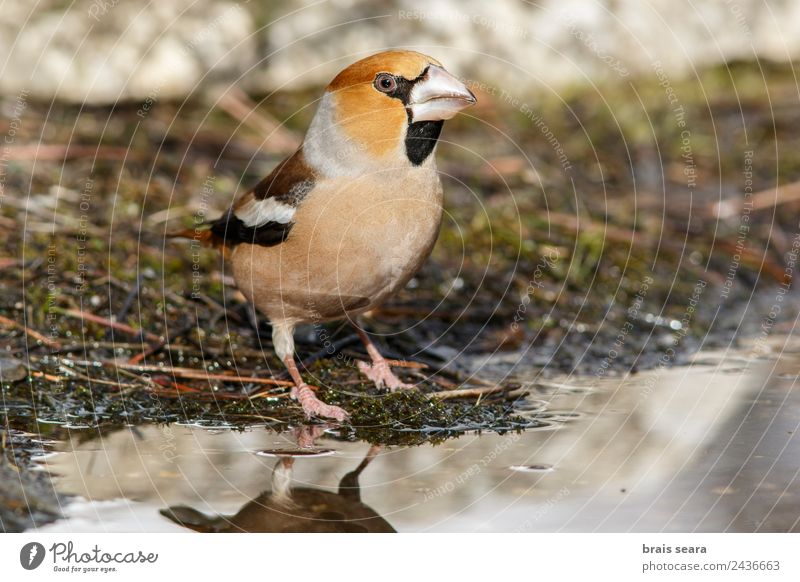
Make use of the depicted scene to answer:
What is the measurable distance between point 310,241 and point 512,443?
1.30 metres

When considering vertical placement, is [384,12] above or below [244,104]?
above

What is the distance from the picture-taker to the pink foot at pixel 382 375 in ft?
15.7

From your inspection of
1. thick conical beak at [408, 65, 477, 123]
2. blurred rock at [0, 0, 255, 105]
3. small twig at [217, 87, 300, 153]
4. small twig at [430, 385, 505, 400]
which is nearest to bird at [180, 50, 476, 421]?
thick conical beak at [408, 65, 477, 123]

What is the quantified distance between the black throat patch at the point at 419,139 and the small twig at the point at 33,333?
201cm


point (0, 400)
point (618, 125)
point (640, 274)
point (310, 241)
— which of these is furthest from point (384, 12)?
point (0, 400)

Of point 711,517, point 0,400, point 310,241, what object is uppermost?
point 310,241

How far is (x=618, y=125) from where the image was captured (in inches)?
347

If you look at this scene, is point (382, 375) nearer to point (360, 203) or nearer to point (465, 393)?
point (465, 393)

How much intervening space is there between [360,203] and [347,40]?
4526 millimetres

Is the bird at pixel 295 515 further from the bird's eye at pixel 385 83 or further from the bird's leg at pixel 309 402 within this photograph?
the bird's eye at pixel 385 83

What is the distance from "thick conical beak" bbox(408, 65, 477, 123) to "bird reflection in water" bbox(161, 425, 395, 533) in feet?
5.80

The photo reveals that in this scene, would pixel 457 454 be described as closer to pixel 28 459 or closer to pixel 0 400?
pixel 28 459

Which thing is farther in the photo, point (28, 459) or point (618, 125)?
point (618, 125)

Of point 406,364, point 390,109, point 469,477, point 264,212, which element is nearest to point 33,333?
point 264,212
